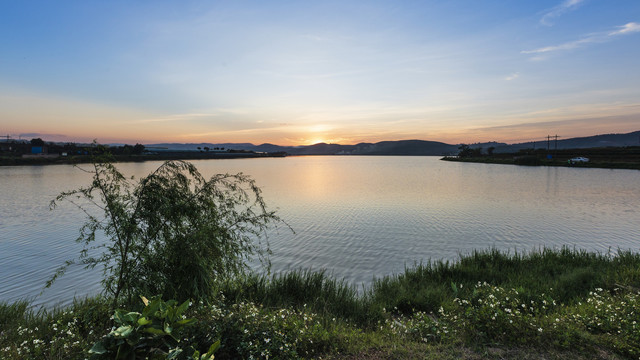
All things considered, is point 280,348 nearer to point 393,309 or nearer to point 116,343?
point 116,343

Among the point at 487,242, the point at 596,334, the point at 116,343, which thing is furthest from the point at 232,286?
the point at 487,242

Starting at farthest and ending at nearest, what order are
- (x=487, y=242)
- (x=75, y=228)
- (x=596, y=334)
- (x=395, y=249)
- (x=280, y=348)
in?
(x=75, y=228) < (x=487, y=242) < (x=395, y=249) < (x=596, y=334) < (x=280, y=348)

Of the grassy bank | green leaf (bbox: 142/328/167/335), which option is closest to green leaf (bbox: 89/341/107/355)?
green leaf (bbox: 142/328/167/335)

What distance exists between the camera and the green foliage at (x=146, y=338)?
463cm

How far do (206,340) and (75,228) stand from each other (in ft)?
78.9

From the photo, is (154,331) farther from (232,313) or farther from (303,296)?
(303,296)

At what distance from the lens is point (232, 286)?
9477mm

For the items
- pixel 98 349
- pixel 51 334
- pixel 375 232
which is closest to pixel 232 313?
pixel 98 349

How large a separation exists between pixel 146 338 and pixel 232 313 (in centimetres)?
204

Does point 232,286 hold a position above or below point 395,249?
above

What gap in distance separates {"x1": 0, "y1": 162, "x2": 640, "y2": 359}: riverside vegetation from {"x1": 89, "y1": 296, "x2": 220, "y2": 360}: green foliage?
0.8 inches

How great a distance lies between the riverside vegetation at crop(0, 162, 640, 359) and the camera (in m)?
5.86

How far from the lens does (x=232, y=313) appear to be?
6.71 metres

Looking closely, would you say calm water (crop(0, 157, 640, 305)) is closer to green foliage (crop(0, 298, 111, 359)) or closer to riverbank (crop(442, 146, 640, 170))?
green foliage (crop(0, 298, 111, 359))
